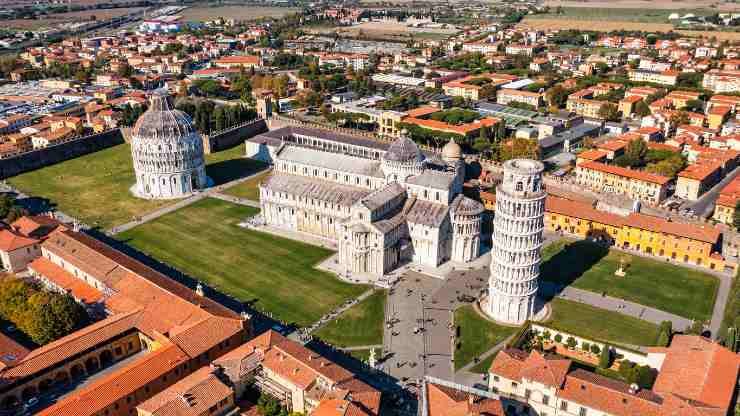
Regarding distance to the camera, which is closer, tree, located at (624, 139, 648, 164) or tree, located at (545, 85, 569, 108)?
tree, located at (624, 139, 648, 164)

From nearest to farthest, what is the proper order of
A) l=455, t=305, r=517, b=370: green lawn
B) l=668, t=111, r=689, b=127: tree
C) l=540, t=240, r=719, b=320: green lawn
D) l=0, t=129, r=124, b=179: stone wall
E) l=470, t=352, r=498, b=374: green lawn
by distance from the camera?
l=470, t=352, r=498, b=374: green lawn
l=455, t=305, r=517, b=370: green lawn
l=540, t=240, r=719, b=320: green lawn
l=0, t=129, r=124, b=179: stone wall
l=668, t=111, r=689, b=127: tree

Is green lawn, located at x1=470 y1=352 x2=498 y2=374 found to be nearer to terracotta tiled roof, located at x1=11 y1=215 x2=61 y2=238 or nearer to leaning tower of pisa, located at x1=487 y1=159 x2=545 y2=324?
leaning tower of pisa, located at x1=487 y1=159 x2=545 y2=324

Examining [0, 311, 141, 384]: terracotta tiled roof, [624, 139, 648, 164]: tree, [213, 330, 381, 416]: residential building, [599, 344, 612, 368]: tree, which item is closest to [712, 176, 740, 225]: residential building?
[624, 139, 648, 164]: tree

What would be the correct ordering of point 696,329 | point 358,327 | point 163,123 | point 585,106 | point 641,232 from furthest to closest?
point 585,106 < point 163,123 < point 641,232 < point 358,327 < point 696,329

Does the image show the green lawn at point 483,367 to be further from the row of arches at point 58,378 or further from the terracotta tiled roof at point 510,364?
the row of arches at point 58,378

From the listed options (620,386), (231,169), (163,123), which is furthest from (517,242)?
(231,169)

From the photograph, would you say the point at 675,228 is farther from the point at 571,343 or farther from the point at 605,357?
the point at 605,357
